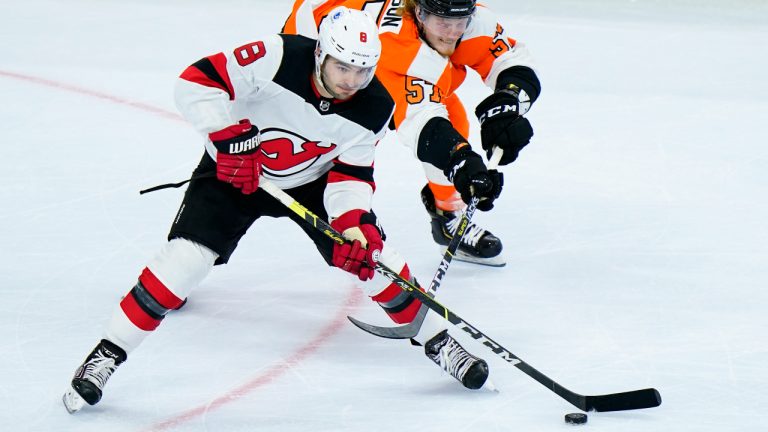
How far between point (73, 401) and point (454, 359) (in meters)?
1.02

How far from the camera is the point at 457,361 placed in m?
3.17

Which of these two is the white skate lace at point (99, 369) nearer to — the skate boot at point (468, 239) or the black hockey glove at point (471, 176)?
the black hockey glove at point (471, 176)

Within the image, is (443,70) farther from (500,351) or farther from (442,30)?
(500,351)

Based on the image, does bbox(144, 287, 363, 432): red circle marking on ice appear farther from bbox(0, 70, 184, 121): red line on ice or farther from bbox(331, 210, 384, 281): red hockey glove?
bbox(0, 70, 184, 121): red line on ice

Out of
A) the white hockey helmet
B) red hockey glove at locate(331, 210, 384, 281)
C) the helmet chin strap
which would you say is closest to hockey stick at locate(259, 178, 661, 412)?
red hockey glove at locate(331, 210, 384, 281)

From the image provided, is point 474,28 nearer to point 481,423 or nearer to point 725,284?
point 725,284

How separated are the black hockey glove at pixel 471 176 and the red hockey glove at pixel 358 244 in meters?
0.40

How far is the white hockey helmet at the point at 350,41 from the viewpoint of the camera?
299 cm

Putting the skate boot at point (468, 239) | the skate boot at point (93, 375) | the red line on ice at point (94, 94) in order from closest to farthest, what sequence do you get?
the skate boot at point (93, 375) → the skate boot at point (468, 239) → the red line on ice at point (94, 94)

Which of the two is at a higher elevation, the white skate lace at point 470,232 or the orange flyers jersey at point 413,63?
the orange flyers jersey at point 413,63

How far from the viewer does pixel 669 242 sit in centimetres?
429

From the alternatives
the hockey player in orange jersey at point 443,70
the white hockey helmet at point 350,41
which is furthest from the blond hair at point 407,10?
the white hockey helmet at point 350,41

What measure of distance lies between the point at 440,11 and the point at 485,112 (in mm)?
377

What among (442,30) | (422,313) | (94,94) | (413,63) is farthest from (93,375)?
(94,94)
